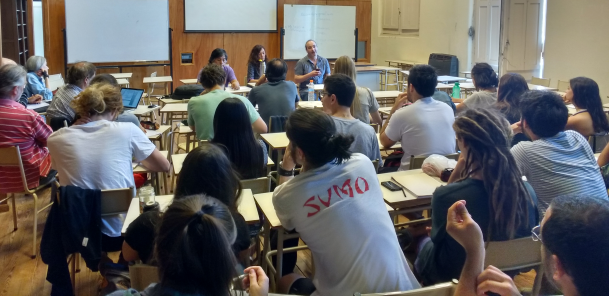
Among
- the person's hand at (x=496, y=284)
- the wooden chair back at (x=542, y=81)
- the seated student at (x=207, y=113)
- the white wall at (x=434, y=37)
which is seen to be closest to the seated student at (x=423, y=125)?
the seated student at (x=207, y=113)

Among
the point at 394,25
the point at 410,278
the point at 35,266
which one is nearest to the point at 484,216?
the point at 410,278

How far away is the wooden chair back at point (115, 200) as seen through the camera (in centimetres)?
269

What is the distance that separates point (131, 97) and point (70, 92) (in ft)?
2.61

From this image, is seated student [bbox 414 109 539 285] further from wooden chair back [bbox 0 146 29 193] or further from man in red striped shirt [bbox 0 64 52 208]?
man in red striped shirt [bbox 0 64 52 208]

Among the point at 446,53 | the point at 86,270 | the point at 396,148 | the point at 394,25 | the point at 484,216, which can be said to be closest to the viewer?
the point at 484,216

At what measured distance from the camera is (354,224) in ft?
6.23

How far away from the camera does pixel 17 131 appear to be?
368cm

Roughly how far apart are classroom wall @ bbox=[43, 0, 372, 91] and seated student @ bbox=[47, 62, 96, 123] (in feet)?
16.7

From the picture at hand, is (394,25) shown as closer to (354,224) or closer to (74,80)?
(74,80)

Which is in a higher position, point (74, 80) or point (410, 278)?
point (74, 80)

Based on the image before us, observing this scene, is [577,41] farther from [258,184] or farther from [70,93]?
[70,93]

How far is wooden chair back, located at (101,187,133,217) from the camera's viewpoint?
269 centimetres

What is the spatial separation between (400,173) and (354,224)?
1237mm

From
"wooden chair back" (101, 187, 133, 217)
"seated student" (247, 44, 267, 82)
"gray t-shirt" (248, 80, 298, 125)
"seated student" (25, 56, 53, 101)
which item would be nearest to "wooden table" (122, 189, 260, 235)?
"wooden chair back" (101, 187, 133, 217)
